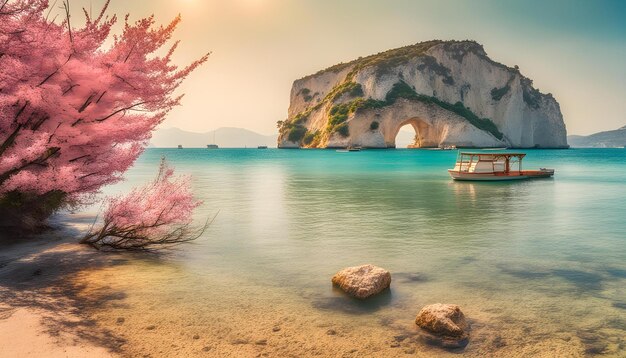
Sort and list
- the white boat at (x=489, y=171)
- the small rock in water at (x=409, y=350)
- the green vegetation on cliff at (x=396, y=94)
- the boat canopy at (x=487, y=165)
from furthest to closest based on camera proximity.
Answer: the green vegetation on cliff at (x=396, y=94)
the boat canopy at (x=487, y=165)
the white boat at (x=489, y=171)
the small rock in water at (x=409, y=350)

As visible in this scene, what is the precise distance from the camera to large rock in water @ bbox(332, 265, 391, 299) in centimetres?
945

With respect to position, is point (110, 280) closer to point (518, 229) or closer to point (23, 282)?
point (23, 282)

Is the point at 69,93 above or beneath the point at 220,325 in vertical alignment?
above

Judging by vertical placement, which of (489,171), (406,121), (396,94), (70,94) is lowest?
(489,171)

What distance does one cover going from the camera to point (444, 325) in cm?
752

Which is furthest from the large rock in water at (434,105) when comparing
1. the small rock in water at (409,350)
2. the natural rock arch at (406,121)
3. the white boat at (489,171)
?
the small rock in water at (409,350)

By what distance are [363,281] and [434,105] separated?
486 feet

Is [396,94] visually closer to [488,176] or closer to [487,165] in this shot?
[487,165]

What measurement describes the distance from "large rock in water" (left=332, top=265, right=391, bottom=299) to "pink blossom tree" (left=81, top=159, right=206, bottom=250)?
17.4 ft

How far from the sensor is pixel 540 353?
712 centimetres

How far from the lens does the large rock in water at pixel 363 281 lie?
945 centimetres

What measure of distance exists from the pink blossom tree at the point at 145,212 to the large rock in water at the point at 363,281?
5.30 meters

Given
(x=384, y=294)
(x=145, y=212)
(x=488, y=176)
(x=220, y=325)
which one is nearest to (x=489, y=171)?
(x=488, y=176)

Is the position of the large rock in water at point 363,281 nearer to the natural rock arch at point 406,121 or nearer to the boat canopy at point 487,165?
the boat canopy at point 487,165
